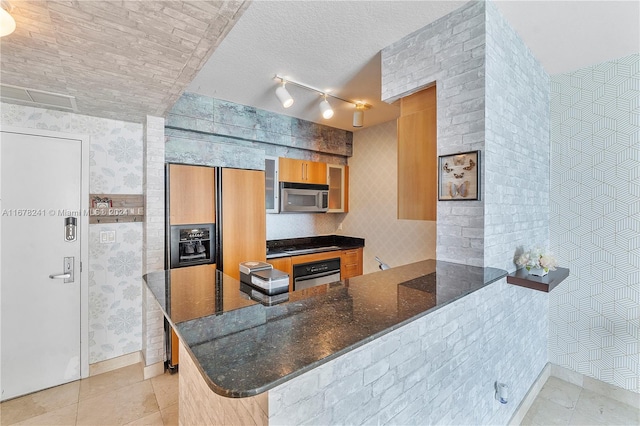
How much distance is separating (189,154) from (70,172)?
100 centimetres

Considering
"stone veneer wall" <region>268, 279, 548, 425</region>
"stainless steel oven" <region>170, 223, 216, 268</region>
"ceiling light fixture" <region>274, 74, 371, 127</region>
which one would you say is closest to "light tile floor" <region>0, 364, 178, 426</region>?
"stainless steel oven" <region>170, 223, 216, 268</region>

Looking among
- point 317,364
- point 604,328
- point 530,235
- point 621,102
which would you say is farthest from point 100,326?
point 621,102

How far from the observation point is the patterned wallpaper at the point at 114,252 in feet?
8.71

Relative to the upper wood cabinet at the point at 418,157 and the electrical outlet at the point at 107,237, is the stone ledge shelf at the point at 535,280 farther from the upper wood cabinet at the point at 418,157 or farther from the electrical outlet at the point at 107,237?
the electrical outlet at the point at 107,237

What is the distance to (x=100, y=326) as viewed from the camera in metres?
2.70

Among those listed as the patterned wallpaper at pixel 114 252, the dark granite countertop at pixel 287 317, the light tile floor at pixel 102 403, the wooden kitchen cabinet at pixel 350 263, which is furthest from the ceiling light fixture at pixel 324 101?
the light tile floor at pixel 102 403

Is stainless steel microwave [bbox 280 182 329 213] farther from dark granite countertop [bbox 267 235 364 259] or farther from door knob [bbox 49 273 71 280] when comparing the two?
door knob [bbox 49 273 71 280]

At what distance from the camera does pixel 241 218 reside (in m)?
3.11

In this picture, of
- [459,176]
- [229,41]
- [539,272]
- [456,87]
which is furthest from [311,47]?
[539,272]

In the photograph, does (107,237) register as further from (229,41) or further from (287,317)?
(287,317)

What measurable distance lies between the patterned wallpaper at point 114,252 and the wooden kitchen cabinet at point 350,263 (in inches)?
95.2

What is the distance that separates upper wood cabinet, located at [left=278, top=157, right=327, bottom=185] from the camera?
12.5 feet

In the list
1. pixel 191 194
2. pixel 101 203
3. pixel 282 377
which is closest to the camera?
pixel 282 377

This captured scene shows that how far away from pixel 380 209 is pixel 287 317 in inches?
123
